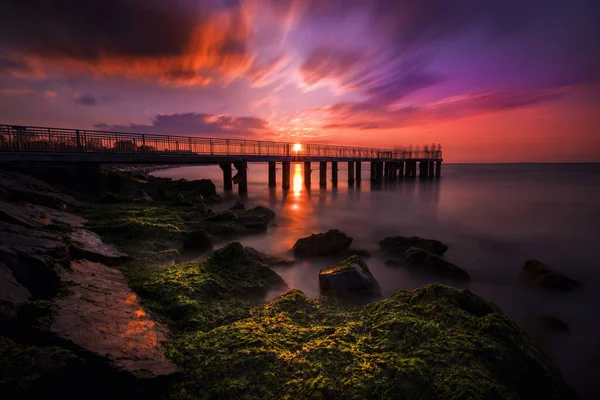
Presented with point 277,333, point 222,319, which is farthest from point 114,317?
point 277,333

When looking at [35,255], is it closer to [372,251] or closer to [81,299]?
[81,299]

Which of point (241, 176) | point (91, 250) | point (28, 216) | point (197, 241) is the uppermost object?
point (241, 176)

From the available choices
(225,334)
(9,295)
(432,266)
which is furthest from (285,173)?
(9,295)

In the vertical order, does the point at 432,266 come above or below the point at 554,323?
above

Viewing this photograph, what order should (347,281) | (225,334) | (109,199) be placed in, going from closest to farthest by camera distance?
1. (225,334)
2. (347,281)
3. (109,199)

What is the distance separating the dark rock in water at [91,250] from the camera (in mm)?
5340

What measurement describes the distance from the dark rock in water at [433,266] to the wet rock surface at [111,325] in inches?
269

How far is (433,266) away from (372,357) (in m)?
5.52

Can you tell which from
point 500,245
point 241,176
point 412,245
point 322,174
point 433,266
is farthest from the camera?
point 322,174

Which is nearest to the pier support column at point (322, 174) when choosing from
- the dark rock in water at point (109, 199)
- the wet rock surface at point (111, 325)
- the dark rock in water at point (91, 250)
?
the dark rock in water at point (109, 199)

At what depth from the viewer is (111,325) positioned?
3338mm

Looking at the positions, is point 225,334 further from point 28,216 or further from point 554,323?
point 554,323

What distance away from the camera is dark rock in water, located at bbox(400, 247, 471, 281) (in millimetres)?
8055

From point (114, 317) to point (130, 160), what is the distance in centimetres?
1915
